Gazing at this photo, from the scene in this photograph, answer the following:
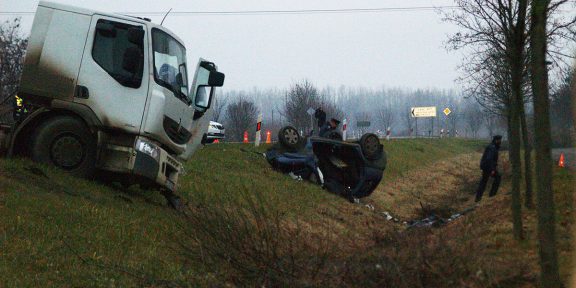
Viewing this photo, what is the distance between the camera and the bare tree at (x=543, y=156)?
5379 millimetres

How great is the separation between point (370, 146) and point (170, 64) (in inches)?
298

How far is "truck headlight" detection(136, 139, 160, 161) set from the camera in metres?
10.3

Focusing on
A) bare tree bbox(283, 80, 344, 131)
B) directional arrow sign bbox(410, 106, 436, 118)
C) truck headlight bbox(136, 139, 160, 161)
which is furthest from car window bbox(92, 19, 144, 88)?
directional arrow sign bbox(410, 106, 436, 118)

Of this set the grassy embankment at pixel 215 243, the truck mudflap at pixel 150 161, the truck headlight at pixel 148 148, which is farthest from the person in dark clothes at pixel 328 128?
the truck headlight at pixel 148 148

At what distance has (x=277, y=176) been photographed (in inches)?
678

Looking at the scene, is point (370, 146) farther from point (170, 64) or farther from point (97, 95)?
point (97, 95)

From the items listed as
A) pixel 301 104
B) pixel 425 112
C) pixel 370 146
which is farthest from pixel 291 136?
pixel 425 112

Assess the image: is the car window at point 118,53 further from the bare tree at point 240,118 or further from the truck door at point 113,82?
the bare tree at point 240,118

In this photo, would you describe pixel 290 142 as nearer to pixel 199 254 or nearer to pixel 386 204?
pixel 386 204

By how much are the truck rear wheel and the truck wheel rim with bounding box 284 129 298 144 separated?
26.4 ft

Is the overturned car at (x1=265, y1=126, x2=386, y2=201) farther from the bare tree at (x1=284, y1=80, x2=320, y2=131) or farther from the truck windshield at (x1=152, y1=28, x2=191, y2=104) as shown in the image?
the bare tree at (x1=284, y1=80, x2=320, y2=131)

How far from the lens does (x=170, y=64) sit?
36.1ft

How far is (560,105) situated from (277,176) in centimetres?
3806

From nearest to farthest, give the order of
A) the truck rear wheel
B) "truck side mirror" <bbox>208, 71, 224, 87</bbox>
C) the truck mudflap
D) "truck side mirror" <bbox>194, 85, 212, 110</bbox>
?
the truck mudflap → the truck rear wheel → "truck side mirror" <bbox>208, 71, 224, 87</bbox> → "truck side mirror" <bbox>194, 85, 212, 110</bbox>
